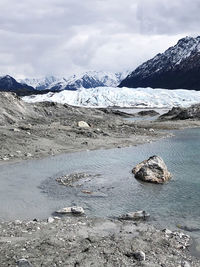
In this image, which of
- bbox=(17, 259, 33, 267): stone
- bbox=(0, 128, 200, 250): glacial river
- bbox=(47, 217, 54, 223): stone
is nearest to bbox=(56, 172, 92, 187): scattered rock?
bbox=(0, 128, 200, 250): glacial river

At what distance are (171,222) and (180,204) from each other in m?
2.37

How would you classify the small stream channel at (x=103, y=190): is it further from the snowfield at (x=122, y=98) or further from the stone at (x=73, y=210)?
the snowfield at (x=122, y=98)

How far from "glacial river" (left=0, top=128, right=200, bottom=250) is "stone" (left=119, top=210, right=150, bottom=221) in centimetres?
36

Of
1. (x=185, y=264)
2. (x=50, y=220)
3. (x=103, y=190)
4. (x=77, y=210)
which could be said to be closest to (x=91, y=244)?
(x=185, y=264)

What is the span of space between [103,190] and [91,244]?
7.58 metres

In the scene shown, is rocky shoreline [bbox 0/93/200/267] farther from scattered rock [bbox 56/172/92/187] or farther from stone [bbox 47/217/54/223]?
scattered rock [bbox 56/172/92/187]

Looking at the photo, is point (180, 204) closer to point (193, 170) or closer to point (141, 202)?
point (141, 202)

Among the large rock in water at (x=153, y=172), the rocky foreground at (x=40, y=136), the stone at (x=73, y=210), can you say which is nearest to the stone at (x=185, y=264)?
the stone at (x=73, y=210)

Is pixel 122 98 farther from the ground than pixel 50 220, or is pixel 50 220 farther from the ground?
pixel 122 98

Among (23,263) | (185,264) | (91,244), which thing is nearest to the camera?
(23,263)

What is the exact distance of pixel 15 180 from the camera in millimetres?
20609

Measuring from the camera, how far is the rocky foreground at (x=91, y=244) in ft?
31.6

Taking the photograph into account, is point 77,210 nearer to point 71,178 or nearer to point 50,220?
point 50,220

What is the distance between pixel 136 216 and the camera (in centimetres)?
1388
